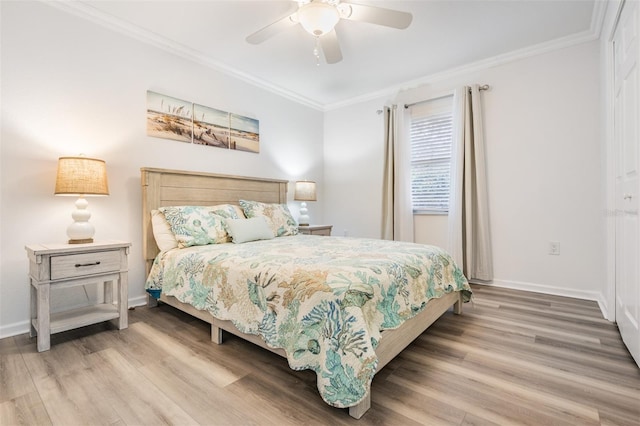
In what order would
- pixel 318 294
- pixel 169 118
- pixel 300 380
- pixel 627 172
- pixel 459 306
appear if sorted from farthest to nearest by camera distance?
pixel 169 118 < pixel 459 306 < pixel 627 172 < pixel 300 380 < pixel 318 294

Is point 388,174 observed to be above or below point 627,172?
above

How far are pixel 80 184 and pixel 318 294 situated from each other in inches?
74.4

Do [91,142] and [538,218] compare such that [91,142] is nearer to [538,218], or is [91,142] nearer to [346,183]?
[346,183]

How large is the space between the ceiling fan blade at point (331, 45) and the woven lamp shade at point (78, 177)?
6.24 ft

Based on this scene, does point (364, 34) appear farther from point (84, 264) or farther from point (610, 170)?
point (84, 264)

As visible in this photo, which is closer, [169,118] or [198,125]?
[169,118]

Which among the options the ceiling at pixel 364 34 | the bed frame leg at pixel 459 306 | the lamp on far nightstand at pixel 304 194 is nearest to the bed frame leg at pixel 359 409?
the bed frame leg at pixel 459 306

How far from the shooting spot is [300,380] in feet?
5.20

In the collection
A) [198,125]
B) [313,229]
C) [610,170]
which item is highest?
[198,125]

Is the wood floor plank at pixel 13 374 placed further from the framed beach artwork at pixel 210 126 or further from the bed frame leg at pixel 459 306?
the bed frame leg at pixel 459 306

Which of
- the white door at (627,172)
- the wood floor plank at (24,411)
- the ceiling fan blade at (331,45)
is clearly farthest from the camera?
the ceiling fan blade at (331,45)

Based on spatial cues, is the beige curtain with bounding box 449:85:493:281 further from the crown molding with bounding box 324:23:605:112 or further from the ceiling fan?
the ceiling fan

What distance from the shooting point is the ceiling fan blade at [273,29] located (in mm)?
2118

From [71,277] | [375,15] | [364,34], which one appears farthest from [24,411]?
[364,34]
